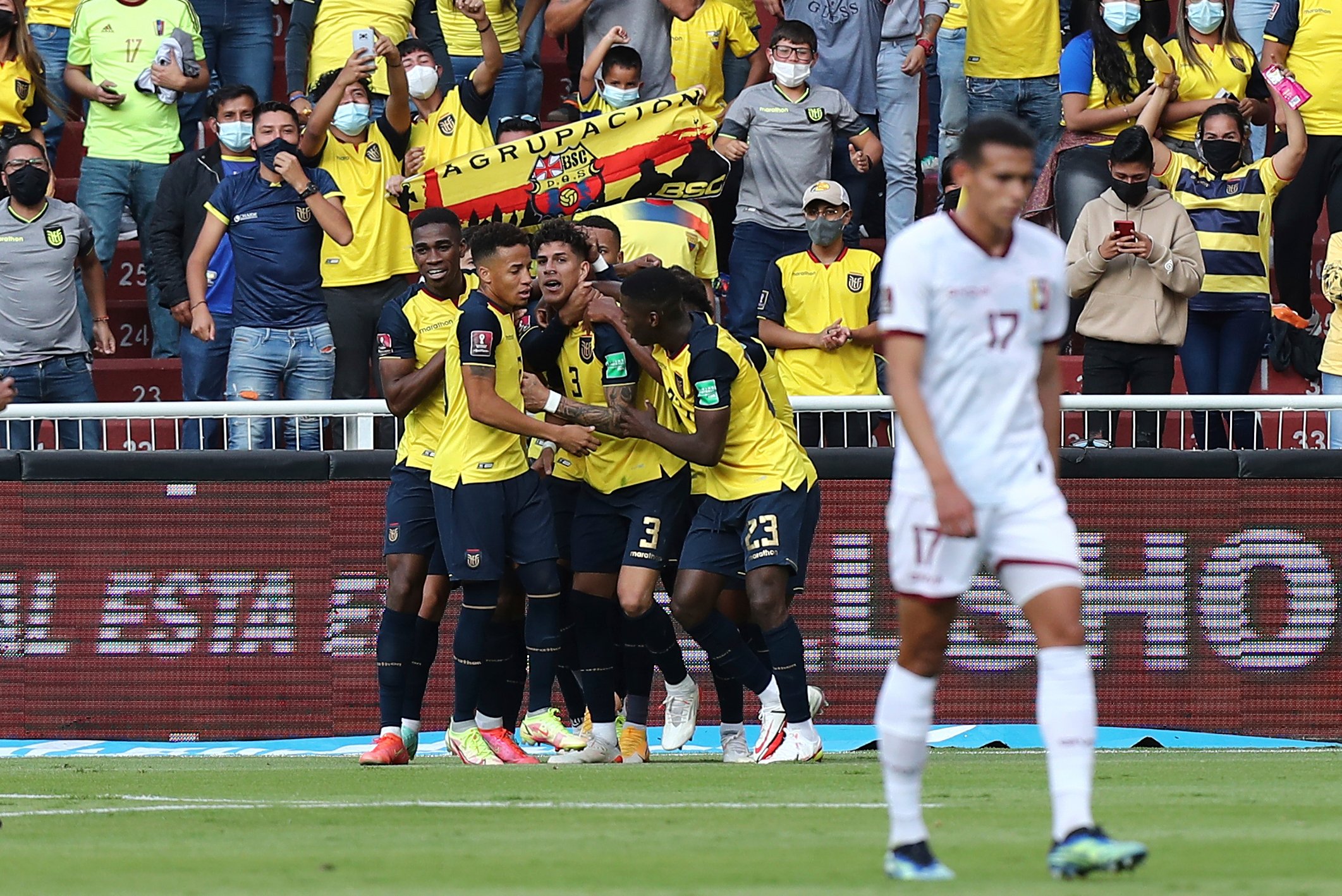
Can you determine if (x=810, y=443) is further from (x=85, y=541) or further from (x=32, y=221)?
(x=32, y=221)

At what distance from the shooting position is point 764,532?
956 centimetres

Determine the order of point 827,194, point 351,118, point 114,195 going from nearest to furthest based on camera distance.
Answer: point 827,194
point 351,118
point 114,195

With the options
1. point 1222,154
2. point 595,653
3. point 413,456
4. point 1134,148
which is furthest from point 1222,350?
point 413,456

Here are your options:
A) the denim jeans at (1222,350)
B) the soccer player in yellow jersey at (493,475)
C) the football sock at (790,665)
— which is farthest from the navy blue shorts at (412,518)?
the denim jeans at (1222,350)

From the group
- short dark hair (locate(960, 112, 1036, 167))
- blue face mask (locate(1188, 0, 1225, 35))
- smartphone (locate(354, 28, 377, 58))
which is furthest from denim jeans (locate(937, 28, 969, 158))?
short dark hair (locate(960, 112, 1036, 167))

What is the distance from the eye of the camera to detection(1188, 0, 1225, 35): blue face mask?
45.5ft

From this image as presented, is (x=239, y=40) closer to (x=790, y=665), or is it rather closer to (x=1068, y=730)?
(x=790, y=665)

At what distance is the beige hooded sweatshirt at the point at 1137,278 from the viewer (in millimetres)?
11906

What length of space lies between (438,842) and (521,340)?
451 centimetres

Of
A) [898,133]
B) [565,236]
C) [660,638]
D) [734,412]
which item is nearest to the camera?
[734,412]

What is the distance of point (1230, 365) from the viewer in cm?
1239

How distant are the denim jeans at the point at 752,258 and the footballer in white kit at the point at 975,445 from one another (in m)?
8.25

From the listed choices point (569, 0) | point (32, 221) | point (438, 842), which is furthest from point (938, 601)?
point (569, 0)

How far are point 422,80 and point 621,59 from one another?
144 cm
